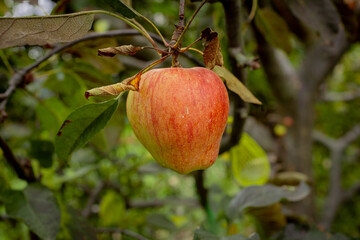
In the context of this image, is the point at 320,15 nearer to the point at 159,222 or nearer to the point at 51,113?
the point at 51,113

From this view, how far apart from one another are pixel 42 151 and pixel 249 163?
470 millimetres

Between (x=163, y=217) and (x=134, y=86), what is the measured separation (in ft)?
2.43

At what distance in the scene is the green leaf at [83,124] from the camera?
0.38 metres

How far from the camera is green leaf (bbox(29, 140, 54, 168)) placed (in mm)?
656

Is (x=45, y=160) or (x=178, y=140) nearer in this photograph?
(x=178, y=140)

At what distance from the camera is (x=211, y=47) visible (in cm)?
34

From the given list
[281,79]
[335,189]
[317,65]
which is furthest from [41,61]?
[335,189]

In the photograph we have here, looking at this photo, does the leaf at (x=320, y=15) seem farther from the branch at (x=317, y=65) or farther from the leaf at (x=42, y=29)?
the branch at (x=317, y=65)

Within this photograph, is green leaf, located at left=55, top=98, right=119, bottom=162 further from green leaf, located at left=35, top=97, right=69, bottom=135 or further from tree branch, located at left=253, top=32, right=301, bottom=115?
tree branch, located at left=253, top=32, right=301, bottom=115

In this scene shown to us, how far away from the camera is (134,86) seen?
1.08 ft

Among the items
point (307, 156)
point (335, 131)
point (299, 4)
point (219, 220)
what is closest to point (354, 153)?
point (335, 131)

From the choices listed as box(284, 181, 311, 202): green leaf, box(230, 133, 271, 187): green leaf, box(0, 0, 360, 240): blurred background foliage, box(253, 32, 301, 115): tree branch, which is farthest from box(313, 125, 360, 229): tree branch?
box(284, 181, 311, 202): green leaf

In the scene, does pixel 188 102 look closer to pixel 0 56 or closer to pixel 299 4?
pixel 299 4

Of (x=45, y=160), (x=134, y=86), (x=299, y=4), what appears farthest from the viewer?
(x=45, y=160)
